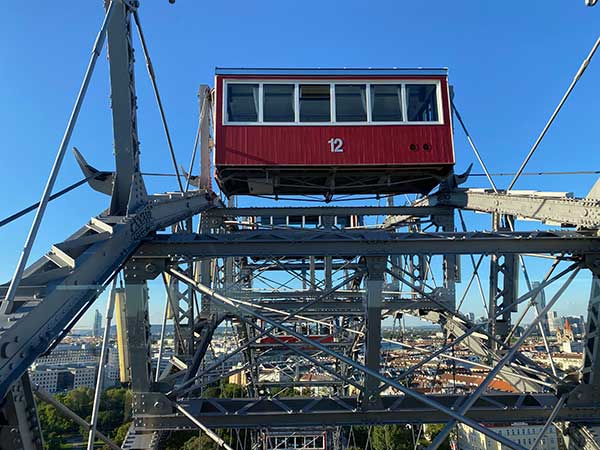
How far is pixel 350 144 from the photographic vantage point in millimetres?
8773

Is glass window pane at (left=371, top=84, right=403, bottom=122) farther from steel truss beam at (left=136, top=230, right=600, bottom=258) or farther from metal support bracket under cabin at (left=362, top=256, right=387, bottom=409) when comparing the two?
metal support bracket under cabin at (left=362, top=256, right=387, bottom=409)

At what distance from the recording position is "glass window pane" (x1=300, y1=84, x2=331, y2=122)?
8758 millimetres

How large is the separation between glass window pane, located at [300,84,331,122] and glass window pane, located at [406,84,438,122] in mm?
1664

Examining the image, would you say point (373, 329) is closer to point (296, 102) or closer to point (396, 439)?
point (296, 102)

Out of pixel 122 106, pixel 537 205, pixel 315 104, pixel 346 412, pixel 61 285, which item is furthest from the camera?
pixel 315 104

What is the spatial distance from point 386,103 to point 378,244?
4.42 metres

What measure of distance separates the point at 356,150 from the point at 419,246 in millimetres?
3669

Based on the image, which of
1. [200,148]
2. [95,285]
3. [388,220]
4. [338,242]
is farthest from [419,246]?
[388,220]

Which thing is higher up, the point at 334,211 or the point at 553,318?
the point at 334,211

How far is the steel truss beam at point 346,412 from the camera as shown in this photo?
217 inches

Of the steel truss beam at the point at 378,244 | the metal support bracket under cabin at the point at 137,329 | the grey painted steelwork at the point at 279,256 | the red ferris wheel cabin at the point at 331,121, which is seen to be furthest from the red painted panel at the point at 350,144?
the metal support bracket under cabin at the point at 137,329

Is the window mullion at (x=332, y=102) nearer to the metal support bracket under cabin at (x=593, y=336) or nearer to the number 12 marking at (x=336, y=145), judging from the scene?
the number 12 marking at (x=336, y=145)

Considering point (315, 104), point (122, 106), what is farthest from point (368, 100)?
point (122, 106)

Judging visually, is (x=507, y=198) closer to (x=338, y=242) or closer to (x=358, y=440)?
(x=338, y=242)
